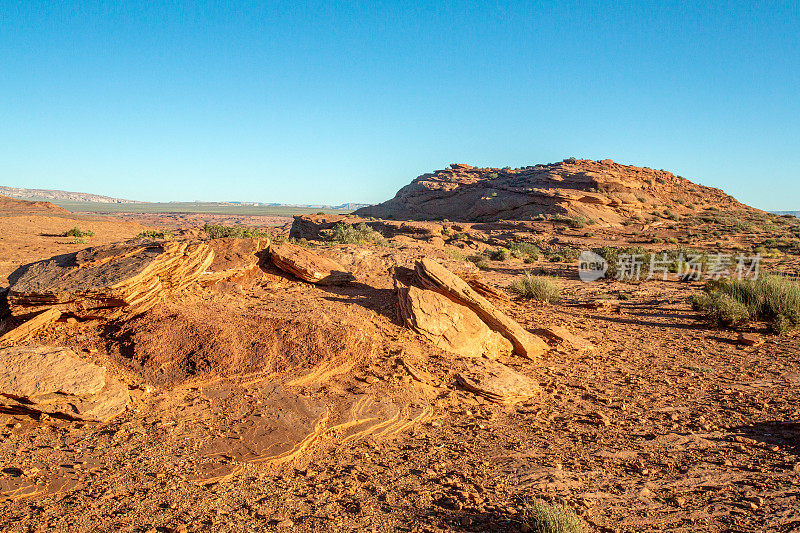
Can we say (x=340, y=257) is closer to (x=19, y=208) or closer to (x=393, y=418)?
(x=393, y=418)

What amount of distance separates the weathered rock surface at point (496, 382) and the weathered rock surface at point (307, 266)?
296 cm

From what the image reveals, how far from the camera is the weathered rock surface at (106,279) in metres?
5.59

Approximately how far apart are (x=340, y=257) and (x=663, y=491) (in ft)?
22.2

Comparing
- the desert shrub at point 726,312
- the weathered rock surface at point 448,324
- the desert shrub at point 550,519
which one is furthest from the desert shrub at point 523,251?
the desert shrub at point 550,519

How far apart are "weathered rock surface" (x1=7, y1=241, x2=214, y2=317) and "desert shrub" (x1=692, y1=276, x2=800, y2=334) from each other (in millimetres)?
9555

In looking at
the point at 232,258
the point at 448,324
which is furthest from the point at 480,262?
the point at 232,258

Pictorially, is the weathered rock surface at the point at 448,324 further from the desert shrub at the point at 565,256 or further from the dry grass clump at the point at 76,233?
the dry grass clump at the point at 76,233

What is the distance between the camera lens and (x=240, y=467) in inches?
148

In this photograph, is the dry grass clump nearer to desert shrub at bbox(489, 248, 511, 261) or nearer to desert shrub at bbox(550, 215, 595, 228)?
desert shrub at bbox(489, 248, 511, 261)

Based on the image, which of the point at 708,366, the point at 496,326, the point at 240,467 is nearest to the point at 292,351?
the point at 240,467

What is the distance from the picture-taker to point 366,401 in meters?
5.00

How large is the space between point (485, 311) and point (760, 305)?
6.24 m

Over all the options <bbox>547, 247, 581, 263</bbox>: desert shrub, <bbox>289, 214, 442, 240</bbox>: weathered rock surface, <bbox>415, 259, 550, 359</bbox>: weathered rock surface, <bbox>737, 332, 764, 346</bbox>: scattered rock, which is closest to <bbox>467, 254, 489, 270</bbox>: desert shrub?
<bbox>547, 247, 581, 263</bbox>: desert shrub

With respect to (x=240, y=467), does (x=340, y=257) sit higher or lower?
higher
